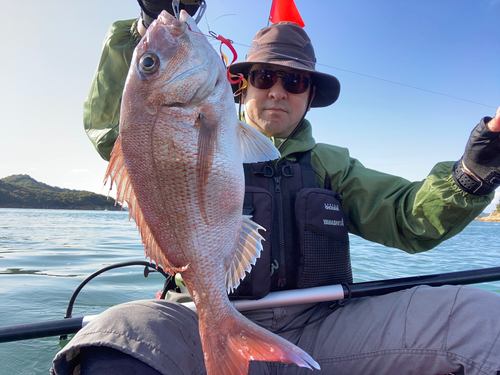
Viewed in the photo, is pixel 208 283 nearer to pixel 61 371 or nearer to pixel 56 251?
pixel 61 371

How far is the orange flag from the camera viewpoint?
3.50 m

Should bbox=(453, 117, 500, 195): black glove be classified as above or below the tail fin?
above

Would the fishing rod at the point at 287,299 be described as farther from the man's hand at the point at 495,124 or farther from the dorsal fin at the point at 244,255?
the man's hand at the point at 495,124

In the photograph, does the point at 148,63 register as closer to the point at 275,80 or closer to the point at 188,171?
the point at 188,171

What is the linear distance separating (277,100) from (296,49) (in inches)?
21.3

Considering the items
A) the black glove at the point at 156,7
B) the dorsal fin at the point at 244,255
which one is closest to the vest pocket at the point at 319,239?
the dorsal fin at the point at 244,255

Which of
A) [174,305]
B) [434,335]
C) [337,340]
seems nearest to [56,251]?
[174,305]

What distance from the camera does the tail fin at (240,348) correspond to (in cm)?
129

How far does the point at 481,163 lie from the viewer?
1874 millimetres

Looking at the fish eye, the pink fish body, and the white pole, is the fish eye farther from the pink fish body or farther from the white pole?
the white pole

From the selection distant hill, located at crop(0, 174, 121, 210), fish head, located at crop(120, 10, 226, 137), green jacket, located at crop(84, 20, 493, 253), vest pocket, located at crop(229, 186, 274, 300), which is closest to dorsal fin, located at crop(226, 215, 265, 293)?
vest pocket, located at crop(229, 186, 274, 300)

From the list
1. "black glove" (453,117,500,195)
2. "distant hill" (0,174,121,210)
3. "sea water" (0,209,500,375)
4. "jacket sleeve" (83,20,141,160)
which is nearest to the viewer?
"black glove" (453,117,500,195)

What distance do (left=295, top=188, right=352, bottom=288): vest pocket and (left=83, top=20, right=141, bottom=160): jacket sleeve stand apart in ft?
5.10

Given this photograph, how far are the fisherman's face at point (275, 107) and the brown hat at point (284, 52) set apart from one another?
0.08 m
